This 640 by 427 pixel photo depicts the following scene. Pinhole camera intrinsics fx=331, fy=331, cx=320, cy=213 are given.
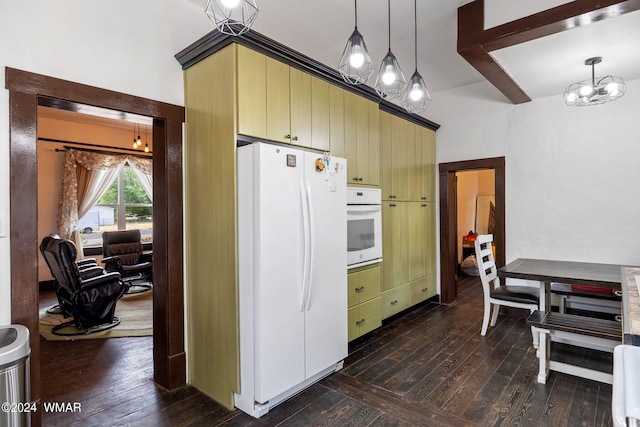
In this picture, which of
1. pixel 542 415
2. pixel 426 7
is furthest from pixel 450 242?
pixel 426 7

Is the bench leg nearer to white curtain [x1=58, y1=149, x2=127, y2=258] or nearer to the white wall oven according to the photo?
the white wall oven

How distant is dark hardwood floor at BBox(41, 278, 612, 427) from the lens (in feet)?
→ 7.06

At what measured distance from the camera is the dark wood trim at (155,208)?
1.89 m

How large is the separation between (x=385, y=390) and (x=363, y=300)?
0.92 m

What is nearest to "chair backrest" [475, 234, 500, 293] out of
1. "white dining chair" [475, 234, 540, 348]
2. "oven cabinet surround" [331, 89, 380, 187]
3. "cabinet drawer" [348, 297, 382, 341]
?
"white dining chair" [475, 234, 540, 348]

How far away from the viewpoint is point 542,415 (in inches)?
85.4

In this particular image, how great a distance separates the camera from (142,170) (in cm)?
691

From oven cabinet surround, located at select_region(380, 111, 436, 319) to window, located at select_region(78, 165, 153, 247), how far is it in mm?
5569

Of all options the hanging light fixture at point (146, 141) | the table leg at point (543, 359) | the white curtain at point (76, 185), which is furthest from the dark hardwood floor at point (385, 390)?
the hanging light fixture at point (146, 141)

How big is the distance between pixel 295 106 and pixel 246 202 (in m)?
0.90

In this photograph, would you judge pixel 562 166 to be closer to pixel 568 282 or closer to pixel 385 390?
pixel 568 282

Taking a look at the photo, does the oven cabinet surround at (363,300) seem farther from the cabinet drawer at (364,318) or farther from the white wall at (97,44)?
the white wall at (97,44)

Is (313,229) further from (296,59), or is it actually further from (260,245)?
(296,59)

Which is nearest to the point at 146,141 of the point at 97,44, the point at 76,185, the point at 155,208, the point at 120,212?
the point at 76,185
